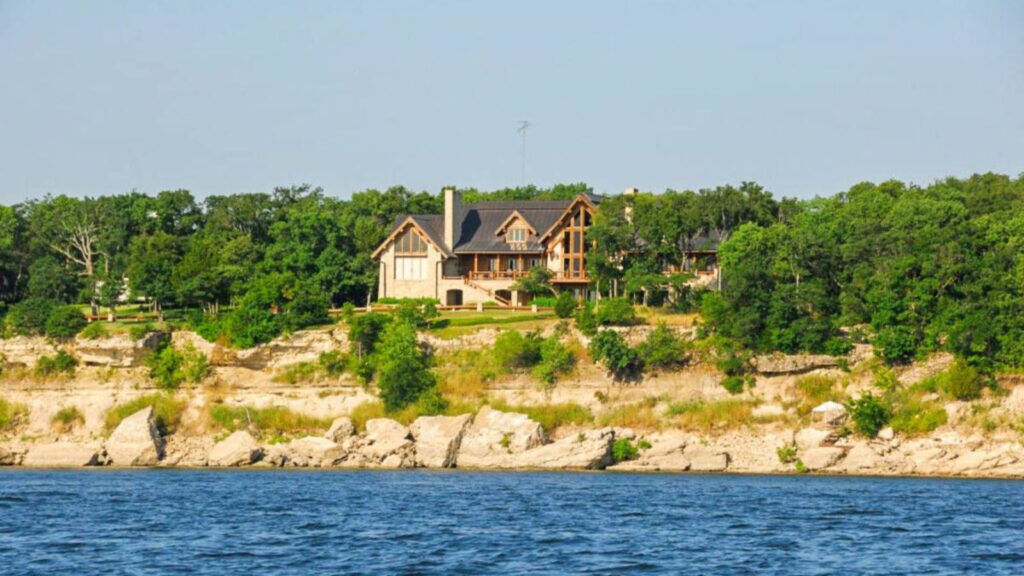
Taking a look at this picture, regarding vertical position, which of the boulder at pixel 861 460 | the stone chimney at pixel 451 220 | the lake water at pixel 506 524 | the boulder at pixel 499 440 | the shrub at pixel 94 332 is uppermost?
the stone chimney at pixel 451 220

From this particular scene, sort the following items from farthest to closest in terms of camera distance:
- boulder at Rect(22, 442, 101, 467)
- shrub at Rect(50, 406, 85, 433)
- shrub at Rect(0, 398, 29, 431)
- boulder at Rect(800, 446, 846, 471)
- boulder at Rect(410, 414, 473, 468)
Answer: shrub at Rect(0, 398, 29, 431), shrub at Rect(50, 406, 85, 433), boulder at Rect(22, 442, 101, 467), boulder at Rect(410, 414, 473, 468), boulder at Rect(800, 446, 846, 471)

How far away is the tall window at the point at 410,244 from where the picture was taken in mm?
97750

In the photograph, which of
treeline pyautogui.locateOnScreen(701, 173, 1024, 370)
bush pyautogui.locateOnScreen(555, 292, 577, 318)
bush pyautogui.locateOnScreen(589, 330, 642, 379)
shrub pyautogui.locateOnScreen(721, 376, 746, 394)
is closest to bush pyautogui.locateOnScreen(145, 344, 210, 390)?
bush pyautogui.locateOnScreen(555, 292, 577, 318)

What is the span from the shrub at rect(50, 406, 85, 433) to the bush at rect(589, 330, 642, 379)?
25.1 meters

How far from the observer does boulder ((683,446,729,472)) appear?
2803 inches

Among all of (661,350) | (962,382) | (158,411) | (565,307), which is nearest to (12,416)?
(158,411)

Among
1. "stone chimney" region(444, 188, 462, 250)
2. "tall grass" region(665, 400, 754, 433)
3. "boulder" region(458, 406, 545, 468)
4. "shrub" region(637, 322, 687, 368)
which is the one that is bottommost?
"boulder" region(458, 406, 545, 468)

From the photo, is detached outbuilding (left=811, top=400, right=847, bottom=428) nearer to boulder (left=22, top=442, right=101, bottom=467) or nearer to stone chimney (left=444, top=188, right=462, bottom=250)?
stone chimney (left=444, top=188, right=462, bottom=250)

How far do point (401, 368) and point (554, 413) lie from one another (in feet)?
25.2

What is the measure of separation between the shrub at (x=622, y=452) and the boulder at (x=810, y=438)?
22.7 ft

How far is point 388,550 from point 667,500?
15.3 meters

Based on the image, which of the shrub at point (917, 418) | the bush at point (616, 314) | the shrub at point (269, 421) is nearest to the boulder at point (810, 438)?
the shrub at point (917, 418)

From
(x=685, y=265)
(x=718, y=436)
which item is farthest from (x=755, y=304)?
(x=685, y=265)

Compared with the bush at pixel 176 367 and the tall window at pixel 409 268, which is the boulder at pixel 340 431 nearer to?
the bush at pixel 176 367
